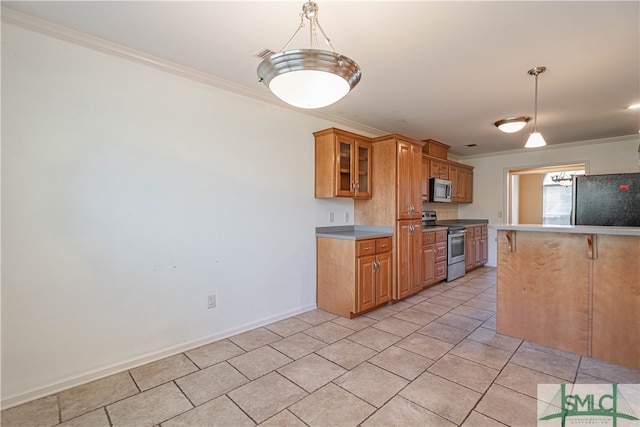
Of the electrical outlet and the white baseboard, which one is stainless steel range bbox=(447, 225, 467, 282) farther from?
the electrical outlet

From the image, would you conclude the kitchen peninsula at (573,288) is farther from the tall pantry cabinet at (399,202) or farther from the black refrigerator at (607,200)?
the black refrigerator at (607,200)

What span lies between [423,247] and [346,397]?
2840 mm

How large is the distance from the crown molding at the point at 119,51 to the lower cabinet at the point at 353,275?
5.73ft

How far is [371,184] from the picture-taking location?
3902 millimetres

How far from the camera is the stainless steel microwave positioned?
508cm

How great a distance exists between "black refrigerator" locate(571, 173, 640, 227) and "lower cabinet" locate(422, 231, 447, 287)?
166 centimetres

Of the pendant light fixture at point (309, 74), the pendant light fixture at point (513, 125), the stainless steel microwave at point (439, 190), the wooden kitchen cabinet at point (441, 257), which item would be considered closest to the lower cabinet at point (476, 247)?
the stainless steel microwave at point (439, 190)

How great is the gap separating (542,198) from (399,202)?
265 inches

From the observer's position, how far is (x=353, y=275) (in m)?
3.25

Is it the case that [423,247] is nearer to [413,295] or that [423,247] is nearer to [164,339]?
[413,295]

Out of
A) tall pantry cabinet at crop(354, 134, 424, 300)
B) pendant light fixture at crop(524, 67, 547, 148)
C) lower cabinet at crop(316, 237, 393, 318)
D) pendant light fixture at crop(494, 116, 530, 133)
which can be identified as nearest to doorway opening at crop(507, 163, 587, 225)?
pendant light fixture at crop(494, 116, 530, 133)

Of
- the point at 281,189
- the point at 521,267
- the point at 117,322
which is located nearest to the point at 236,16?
the point at 281,189

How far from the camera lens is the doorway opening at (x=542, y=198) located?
7805 millimetres

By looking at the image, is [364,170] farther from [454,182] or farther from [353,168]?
[454,182]
